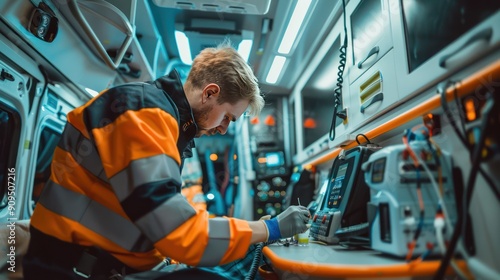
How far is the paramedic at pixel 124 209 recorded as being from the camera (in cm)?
108

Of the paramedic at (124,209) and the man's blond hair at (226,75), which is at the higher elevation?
the man's blond hair at (226,75)

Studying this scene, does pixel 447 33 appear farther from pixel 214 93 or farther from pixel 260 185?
pixel 260 185

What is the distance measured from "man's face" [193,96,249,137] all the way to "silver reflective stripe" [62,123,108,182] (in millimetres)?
621

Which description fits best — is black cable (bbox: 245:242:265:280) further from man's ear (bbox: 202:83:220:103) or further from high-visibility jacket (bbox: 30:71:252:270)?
man's ear (bbox: 202:83:220:103)

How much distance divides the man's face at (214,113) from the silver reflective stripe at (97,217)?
2.46 ft

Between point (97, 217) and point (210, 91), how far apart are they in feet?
2.84

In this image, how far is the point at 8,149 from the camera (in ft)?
7.43

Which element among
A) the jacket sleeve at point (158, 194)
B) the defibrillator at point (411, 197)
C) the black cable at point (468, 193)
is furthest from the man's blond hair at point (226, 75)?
the black cable at point (468, 193)

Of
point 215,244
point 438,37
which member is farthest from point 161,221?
point 438,37

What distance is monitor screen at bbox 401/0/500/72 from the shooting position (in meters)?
1.10

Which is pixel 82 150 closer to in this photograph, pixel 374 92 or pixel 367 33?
pixel 374 92

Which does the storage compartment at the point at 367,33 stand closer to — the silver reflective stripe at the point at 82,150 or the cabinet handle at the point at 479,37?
the cabinet handle at the point at 479,37

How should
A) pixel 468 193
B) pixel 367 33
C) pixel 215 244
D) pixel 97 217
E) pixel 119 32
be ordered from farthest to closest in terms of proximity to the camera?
pixel 119 32
pixel 367 33
pixel 97 217
pixel 215 244
pixel 468 193

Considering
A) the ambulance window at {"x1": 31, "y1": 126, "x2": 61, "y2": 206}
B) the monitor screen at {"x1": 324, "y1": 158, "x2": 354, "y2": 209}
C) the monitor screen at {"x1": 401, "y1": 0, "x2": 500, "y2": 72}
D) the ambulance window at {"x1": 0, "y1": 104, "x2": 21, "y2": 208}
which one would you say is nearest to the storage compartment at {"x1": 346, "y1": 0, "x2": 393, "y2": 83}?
the monitor screen at {"x1": 401, "y1": 0, "x2": 500, "y2": 72}
